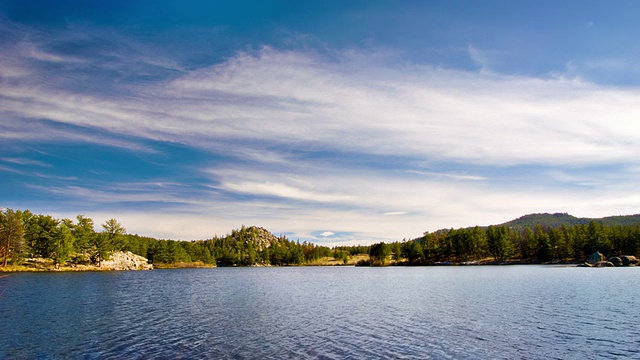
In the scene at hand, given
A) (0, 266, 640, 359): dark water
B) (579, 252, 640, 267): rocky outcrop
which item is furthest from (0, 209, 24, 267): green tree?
(579, 252, 640, 267): rocky outcrop

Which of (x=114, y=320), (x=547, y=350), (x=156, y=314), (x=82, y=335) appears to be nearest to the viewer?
(x=547, y=350)

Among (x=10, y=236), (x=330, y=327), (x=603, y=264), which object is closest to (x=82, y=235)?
(x=10, y=236)

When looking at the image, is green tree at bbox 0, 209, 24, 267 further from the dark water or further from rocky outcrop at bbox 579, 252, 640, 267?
rocky outcrop at bbox 579, 252, 640, 267

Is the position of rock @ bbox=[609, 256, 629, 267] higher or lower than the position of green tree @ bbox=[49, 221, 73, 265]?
lower

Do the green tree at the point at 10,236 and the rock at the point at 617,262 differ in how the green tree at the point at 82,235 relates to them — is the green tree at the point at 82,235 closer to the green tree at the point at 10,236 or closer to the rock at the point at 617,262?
the green tree at the point at 10,236

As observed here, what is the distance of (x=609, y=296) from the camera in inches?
2506

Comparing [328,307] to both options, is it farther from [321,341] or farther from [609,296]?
[609,296]

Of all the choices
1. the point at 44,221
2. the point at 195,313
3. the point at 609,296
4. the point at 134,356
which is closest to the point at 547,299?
the point at 609,296

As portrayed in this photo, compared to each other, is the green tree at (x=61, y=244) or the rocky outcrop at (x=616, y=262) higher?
the green tree at (x=61, y=244)

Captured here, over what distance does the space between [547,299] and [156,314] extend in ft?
216

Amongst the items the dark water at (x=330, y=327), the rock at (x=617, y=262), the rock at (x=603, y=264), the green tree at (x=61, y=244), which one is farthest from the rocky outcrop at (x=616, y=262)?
the green tree at (x=61, y=244)

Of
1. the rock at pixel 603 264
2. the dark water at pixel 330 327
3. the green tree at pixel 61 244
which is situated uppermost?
the green tree at pixel 61 244

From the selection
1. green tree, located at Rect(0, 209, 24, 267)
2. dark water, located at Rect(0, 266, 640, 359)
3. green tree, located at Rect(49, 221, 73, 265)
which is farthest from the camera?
green tree, located at Rect(49, 221, 73, 265)

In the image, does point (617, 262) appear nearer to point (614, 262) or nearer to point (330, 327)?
point (614, 262)
